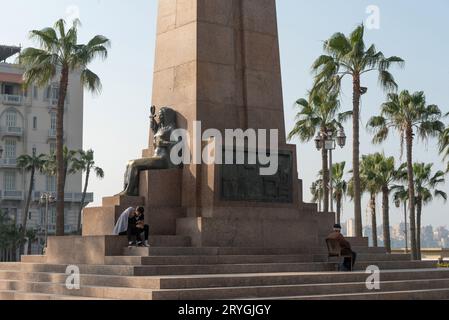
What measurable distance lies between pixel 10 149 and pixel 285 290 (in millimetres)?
67820

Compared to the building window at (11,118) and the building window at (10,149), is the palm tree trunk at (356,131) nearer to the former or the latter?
the building window at (10,149)

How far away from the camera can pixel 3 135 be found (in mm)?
78375

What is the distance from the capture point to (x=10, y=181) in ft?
256

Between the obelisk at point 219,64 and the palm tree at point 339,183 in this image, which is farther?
the palm tree at point 339,183

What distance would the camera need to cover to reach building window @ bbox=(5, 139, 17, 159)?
7888 centimetres

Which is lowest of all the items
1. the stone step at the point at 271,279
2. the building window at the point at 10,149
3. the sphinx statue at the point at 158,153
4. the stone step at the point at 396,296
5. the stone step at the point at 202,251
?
the stone step at the point at 396,296

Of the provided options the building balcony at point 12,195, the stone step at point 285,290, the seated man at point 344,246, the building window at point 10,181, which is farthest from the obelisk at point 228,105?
the building window at point 10,181

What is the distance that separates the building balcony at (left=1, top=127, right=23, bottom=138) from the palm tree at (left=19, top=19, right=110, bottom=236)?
155 feet

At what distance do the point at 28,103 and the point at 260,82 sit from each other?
63.1m

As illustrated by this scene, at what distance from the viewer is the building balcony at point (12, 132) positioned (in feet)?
257

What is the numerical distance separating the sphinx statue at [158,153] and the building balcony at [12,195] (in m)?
58.6

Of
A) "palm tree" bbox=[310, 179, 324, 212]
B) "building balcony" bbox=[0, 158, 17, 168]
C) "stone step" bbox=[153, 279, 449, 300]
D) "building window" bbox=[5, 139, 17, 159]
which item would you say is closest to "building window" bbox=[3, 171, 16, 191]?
"building balcony" bbox=[0, 158, 17, 168]
